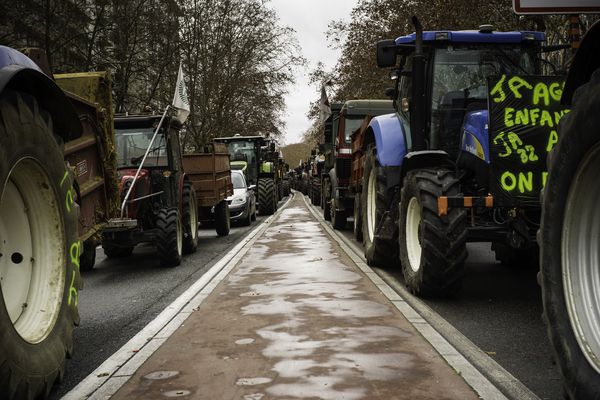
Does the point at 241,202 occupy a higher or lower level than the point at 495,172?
lower

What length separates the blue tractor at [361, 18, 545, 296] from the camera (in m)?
6.56

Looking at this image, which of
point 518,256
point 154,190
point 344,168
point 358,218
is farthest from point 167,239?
point 344,168

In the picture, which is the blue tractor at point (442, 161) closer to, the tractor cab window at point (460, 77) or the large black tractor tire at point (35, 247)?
the tractor cab window at point (460, 77)

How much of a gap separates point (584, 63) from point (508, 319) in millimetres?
3244

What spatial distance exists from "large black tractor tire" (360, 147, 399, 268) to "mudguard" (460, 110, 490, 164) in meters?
1.84

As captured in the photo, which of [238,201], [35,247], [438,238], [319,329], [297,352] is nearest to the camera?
[35,247]

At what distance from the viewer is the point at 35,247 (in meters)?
3.91

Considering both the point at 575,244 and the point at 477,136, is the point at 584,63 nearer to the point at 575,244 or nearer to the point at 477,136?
the point at 575,244

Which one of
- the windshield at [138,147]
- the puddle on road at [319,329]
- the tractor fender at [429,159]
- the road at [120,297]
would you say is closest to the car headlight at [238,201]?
the road at [120,297]

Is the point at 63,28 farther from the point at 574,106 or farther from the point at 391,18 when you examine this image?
the point at 574,106

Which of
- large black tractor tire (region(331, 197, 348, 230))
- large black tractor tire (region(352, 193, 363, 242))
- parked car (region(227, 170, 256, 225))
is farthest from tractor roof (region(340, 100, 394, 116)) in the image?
parked car (region(227, 170, 256, 225))

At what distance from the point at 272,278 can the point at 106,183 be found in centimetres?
264

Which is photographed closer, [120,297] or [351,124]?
[120,297]

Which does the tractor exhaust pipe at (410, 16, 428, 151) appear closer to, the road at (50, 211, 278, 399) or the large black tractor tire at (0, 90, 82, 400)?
the road at (50, 211, 278, 399)
